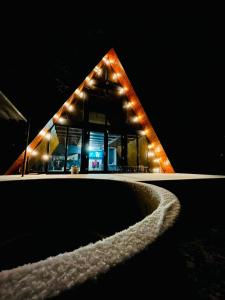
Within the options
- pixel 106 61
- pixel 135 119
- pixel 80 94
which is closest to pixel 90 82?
pixel 80 94

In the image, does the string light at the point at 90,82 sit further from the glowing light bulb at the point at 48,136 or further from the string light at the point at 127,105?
the glowing light bulb at the point at 48,136

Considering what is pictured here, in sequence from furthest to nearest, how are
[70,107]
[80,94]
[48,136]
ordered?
[80,94] → [70,107] → [48,136]

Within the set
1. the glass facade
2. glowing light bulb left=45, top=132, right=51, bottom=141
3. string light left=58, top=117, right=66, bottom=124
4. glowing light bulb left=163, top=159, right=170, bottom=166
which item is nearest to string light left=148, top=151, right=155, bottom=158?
the glass facade

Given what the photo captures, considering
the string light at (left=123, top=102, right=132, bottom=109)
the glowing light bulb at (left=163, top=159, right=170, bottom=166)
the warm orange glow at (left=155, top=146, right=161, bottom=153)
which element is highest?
the string light at (left=123, top=102, right=132, bottom=109)

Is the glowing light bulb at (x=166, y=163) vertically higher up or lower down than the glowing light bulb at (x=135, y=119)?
lower down

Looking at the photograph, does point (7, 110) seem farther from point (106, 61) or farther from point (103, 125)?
point (106, 61)

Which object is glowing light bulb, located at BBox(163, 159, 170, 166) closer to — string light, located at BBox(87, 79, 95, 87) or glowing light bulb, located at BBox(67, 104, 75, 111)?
glowing light bulb, located at BBox(67, 104, 75, 111)

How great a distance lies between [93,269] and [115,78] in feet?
29.2

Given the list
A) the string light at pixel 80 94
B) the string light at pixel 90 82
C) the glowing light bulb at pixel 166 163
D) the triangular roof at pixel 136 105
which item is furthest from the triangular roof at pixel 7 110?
the glowing light bulb at pixel 166 163

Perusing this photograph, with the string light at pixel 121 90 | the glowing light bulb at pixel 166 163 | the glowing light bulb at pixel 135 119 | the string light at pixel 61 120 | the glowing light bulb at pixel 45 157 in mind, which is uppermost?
the string light at pixel 121 90

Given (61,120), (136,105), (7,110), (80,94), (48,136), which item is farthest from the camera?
(136,105)

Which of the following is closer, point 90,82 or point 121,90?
point 90,82

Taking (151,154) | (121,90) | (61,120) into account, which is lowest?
(151,154)

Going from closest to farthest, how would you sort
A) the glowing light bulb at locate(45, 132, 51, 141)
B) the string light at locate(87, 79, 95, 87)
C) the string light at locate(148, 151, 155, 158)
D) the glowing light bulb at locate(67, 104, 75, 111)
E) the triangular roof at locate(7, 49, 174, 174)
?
1. the glowing light bulb at locate(45, 132, 51, 141)
2. the glowing light bulb at locate(67, 104, 75, 111)
3. the triangular roof at locate(7, 49, 174, 174)
4. the string light at locate(87, 79, 95, 87)
5. the string light at locate(148, 151, 155, 158)
